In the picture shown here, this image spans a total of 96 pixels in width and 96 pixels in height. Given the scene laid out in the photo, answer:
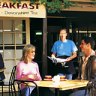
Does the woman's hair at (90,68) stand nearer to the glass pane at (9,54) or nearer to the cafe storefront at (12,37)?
the cafe storefront at (12,37)

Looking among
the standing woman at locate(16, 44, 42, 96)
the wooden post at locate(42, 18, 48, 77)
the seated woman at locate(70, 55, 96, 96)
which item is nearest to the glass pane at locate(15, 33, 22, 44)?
the wooden post at locate(42, 18, 48, 77)

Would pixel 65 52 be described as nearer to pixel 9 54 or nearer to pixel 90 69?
pixel 9 54

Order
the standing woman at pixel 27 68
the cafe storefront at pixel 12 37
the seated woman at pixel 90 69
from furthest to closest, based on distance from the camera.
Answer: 1. the cafe storefront at pixel 12 37
2. the standing woman at pixel 27 68
3. the seated woman at pixel 90 69

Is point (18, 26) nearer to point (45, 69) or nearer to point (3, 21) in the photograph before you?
point (3, 21)

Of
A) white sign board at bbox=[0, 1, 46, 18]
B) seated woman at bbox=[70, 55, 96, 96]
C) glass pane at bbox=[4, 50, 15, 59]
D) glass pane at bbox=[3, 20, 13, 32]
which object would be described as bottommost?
glass pane at bbox=[4, 50, 15, 59]

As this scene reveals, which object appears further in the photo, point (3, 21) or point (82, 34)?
point (82, 34)

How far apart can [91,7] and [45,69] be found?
2048 millimetres

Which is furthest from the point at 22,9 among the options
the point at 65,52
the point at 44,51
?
the point at 65,52

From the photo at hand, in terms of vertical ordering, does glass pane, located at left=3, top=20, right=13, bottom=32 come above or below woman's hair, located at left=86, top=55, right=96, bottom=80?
above

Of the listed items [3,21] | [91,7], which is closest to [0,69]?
[3,21]

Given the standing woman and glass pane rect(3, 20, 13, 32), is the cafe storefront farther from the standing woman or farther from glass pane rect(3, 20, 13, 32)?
the standing woman

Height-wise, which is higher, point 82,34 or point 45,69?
point 82,34

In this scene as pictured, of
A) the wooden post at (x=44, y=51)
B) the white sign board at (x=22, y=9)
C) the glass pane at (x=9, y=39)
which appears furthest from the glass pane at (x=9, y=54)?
the white sign board at (x=22, y=9)

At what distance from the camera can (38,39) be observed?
1138 cm
